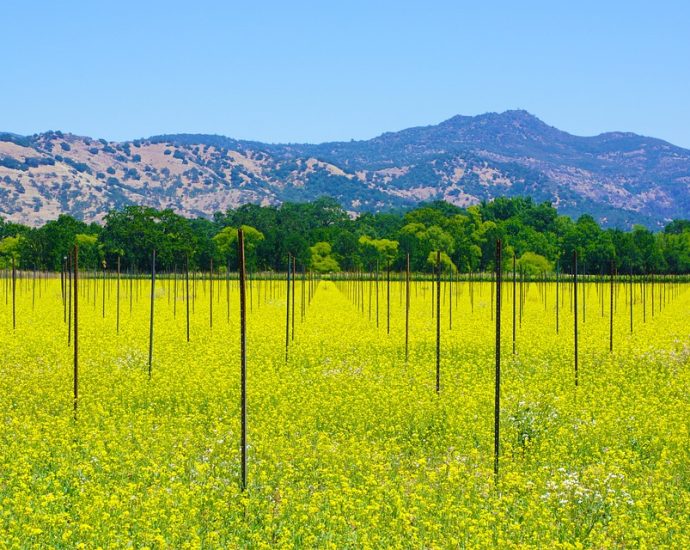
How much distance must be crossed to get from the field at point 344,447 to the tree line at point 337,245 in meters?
67.6

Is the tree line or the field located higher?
the tree line

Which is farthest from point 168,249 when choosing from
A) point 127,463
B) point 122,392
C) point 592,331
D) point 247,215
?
point 127,463

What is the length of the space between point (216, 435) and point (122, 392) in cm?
434

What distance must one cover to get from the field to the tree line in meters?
67.6

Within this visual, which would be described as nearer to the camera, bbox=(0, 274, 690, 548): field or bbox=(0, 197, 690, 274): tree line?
bbox=(0, 274, 690, 548): field

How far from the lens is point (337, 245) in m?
109

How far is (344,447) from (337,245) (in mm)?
96810

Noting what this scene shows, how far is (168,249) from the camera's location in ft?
303

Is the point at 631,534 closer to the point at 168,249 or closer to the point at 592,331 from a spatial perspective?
the point at 592,331

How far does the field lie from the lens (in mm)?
8961

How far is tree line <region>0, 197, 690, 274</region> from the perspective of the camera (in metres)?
92.9

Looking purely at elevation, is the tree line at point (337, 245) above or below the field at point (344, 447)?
above

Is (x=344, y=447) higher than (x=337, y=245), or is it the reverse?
(x=337, y=245)

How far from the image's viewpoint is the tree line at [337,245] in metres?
92.9
